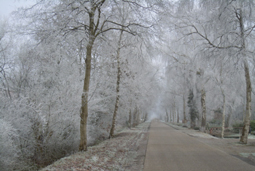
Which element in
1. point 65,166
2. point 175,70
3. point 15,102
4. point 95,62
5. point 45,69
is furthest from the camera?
point 175,70

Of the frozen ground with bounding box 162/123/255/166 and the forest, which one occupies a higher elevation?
the forest

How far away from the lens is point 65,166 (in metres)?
6.18

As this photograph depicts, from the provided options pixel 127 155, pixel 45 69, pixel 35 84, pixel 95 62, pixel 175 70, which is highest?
pixel 175 70

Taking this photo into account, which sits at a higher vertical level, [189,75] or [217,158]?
[189,75]

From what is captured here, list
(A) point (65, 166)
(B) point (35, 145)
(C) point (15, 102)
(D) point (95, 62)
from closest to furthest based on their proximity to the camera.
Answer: (A) point (65, 166) < (C) point (15, 102) < (B) point (35, 145) < (D) point (95, 62)

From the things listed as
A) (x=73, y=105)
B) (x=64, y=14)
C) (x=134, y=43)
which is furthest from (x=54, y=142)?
(x=134, y=43)

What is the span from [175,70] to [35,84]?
19.5 m

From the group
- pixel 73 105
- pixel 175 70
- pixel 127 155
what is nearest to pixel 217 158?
pixel 127 155

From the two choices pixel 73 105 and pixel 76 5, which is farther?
pixel 73 105

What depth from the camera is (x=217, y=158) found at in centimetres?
786

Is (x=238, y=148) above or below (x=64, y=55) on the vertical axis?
below

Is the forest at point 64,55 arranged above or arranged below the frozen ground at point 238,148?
above

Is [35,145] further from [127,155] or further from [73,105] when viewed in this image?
[127,155]

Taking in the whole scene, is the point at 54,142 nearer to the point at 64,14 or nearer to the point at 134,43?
the point at 64,14
